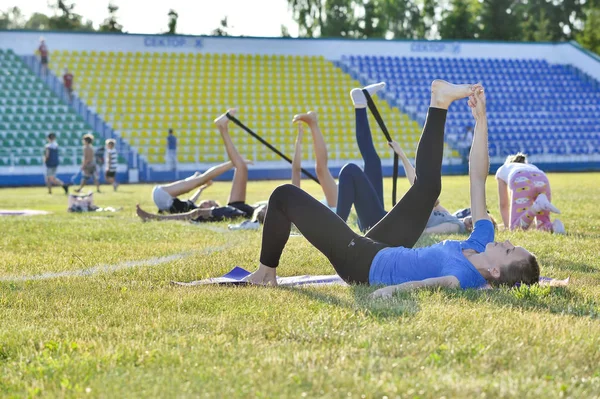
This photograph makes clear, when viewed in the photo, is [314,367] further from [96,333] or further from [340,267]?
[340,267]

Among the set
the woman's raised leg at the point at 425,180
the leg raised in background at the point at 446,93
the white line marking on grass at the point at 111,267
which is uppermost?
the leg raised in background at the point at 446,93

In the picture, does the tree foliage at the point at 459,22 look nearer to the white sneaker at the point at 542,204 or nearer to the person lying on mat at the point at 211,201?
the person lying on mat at the point at 211,201

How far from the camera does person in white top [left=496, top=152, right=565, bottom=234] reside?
30.1 feet

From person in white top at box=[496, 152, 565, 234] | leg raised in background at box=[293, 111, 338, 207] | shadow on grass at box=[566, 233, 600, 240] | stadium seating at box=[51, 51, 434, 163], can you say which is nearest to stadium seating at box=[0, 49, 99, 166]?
stadium seating at box=[51, 51, 434, 163]

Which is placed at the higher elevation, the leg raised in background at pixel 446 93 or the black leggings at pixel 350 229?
the leg raised in background at pixel 446 93

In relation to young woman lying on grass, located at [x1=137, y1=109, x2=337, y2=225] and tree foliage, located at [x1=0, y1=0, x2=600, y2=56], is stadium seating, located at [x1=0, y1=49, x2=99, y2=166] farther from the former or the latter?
tree foliage, located at [x1=0, y1=0, x2=600, y2=56]

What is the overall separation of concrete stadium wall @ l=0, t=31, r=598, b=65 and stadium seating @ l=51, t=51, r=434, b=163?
0.40 metres

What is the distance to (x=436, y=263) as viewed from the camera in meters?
5.09

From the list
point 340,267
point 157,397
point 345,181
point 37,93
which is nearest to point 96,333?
point 157,397

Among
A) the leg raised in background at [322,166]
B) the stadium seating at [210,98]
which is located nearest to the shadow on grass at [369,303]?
the leg raised in background at [322,166]

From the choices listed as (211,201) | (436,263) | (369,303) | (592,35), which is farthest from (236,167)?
(592,35)

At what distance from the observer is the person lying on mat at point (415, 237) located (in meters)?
5.04

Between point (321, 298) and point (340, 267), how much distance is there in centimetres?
52

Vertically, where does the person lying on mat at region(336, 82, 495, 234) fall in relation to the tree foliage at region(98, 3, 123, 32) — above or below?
below
